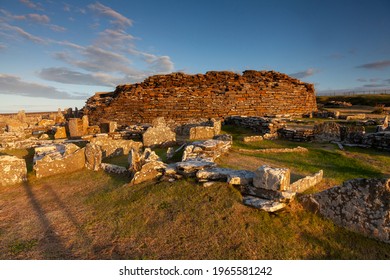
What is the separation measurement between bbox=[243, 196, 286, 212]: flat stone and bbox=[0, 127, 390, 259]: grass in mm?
104

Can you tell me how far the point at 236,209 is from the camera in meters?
4.27

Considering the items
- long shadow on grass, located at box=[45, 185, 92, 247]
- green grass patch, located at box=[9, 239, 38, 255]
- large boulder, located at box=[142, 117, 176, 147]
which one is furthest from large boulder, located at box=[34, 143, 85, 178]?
green grass patch, located at box=[9, 239, 38, 255]

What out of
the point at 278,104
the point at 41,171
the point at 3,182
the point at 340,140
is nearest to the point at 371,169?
the point at 340,140

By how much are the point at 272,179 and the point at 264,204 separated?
503mm

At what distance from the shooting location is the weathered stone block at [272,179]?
171 inches

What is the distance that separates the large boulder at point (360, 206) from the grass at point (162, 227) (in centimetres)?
15

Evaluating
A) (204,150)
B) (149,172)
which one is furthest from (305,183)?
(149,172)

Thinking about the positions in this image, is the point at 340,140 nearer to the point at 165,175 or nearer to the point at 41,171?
the point at 165,175

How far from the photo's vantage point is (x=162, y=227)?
4027 millimetres

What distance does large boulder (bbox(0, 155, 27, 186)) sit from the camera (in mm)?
6613

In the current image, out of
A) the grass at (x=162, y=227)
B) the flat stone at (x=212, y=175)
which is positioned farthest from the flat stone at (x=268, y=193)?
the flat stone at (x=212, y=175)

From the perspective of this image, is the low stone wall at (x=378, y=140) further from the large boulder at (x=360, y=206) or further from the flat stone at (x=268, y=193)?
the flat stone at (x=268, y=193)

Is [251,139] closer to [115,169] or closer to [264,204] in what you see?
[115,169]

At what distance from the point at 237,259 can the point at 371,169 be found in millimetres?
5916
